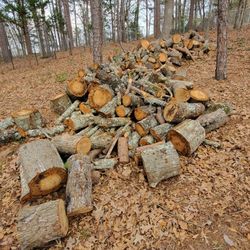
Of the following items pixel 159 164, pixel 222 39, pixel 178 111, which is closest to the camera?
pixel 159 164

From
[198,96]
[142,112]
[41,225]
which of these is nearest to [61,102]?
[142,112]

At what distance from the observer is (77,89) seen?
4.96 meters

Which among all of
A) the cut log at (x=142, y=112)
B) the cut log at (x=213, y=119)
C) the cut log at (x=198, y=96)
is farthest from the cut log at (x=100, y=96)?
the cut log at (x=213, y=119)

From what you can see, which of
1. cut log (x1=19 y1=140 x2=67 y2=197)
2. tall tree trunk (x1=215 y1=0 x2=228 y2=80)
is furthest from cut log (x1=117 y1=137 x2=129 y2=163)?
tall tree trunk (x1=215 y1=0 x2=228 y2=80)

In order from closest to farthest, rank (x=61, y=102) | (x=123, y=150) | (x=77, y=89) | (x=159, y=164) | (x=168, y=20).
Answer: (x=159, y=164) < (x=123, y=150) < (x=77, y=89) < (x=61, y=102) < (x=168, y=20)

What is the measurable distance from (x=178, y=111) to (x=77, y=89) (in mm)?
2453

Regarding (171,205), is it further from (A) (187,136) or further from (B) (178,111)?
(B) (178,111)

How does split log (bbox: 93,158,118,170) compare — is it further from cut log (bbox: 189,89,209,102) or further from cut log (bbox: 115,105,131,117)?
cut log (bbox: 189,89,209,102)

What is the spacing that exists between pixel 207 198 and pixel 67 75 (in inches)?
309

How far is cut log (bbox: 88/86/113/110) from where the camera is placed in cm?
446

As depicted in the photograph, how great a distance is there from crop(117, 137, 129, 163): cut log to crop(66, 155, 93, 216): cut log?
0.66 metres

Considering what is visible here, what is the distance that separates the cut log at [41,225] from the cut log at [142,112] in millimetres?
2287

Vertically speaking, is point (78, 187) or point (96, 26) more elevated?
point (96, 26)

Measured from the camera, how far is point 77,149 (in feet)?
12.3
